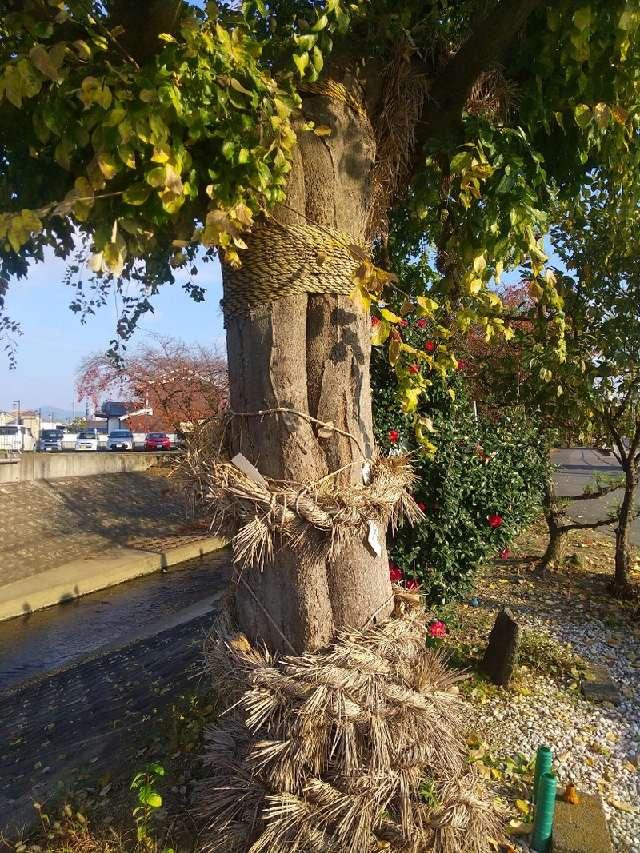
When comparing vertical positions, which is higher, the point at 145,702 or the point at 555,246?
the point at 555,246

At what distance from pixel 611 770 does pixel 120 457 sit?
17864 mm

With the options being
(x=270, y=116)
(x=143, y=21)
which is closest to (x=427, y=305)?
(x=270, y=116)

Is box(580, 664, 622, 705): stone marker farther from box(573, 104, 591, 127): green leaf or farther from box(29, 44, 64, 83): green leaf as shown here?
box(29, 44, 64, 83): green leaf

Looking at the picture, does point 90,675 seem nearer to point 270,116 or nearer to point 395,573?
point 395,573

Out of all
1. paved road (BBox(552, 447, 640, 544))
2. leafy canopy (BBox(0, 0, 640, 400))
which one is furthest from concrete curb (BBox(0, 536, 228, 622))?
leafy canopy (BBox(0, 0, 640, 400))

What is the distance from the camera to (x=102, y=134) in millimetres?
2307

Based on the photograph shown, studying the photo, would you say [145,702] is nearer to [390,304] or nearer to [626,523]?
[390,304]

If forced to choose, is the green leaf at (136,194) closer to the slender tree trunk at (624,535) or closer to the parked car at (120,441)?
the slender tree trunk at (624,535)

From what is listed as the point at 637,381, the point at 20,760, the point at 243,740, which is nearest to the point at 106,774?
the point at 243,740

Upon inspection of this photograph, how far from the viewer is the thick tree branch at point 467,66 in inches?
115

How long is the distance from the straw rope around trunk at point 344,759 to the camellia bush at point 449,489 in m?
1.67

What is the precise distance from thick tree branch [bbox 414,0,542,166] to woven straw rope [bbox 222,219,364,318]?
1.13 m

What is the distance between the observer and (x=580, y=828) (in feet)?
9.16

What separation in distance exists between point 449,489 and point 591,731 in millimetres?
1762
